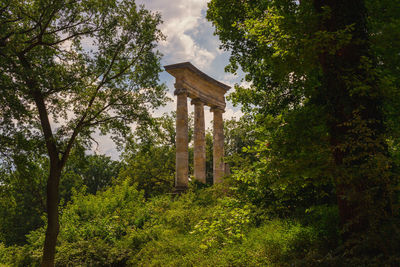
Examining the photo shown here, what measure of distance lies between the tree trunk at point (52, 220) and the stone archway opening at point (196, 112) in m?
15.1

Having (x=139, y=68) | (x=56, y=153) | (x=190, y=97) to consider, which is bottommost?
(x=56, y=153)

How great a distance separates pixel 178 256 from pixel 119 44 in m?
12.1

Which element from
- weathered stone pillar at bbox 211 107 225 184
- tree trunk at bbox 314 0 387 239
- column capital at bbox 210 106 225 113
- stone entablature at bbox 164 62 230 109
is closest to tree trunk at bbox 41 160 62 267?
tree trunk at bbox 314 0 387 239

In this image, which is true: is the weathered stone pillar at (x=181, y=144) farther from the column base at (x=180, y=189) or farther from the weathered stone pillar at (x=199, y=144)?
the weathered stone pillar at (x=199, y=144)

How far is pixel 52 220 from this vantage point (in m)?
15.3

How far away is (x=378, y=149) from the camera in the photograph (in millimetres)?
7328

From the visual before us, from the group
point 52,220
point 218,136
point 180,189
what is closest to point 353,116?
point 52,220

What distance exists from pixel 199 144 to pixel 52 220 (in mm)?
20680

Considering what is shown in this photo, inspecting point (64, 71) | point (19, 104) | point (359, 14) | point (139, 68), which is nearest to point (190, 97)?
point (139, 68)

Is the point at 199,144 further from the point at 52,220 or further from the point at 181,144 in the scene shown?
the point at 52,220

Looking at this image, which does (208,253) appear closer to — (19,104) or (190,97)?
(19,104)

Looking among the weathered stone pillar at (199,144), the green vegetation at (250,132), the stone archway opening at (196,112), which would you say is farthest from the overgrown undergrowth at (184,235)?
the weathered stone pillar at (199,144)

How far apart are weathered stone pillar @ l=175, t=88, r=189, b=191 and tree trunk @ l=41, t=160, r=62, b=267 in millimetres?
15287

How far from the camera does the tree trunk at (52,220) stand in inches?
590
